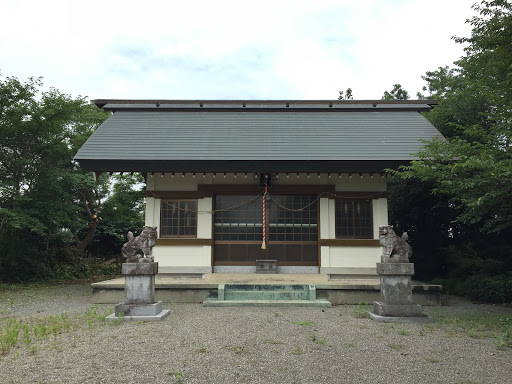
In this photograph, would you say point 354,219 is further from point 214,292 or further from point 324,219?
point 214,292

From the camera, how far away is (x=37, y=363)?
409cm

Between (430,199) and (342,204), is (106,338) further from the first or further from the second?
(430,199)

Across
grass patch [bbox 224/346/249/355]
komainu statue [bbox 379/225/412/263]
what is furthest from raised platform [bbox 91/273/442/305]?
grass patch [bbox 224/346/249/355]

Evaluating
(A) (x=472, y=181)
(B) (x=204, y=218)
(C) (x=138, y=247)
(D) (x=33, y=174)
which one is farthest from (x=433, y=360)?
(D) (x=33, y=174)

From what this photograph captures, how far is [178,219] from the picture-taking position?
10.3 meters

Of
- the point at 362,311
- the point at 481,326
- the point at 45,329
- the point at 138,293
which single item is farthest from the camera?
the point at 362,311

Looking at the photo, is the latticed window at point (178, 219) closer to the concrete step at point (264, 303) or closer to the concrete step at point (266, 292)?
the concrete step at point (266, 292)

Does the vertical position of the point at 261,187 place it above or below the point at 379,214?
above

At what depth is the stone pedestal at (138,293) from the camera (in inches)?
253

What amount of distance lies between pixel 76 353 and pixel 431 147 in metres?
7.07

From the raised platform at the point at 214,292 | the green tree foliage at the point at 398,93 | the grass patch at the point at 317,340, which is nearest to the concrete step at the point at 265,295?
the raised platform at the point at 214,292

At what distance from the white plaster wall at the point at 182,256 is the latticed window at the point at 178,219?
16.2 inches

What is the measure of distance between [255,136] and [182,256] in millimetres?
4128

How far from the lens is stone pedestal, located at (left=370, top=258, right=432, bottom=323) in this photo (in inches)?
253
